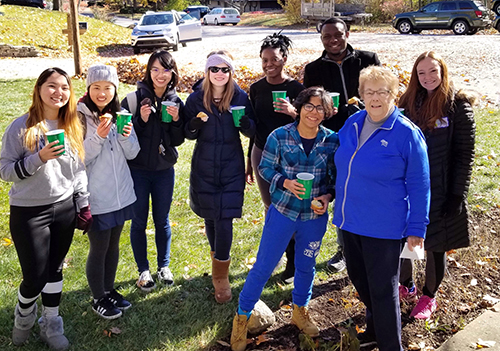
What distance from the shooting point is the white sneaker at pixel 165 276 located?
4199 mm

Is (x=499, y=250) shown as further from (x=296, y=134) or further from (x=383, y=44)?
(x=383, y=44)

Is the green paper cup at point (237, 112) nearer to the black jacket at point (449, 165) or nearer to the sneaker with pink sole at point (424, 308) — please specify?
the black jacket at point (449, 165)

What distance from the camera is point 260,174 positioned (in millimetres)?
3400

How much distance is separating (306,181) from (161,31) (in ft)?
59.7

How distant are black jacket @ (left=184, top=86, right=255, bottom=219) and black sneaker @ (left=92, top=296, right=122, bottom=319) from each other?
3.27 ft

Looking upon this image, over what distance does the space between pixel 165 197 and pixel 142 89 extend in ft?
2.97

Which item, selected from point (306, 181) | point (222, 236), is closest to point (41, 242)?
point (222, 236)

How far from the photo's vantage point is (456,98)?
132 inches

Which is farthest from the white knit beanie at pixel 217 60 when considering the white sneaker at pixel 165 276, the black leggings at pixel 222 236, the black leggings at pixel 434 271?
the black leggings at pixel 434 271

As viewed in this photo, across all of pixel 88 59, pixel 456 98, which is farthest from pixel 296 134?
pixel 88 59

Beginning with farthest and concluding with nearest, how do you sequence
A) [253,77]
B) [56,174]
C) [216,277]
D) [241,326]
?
[253,77], [216,277], [241,326], [56,174]

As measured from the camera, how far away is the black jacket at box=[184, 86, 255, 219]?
3.72m

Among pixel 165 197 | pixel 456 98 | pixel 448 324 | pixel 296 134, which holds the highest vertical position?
pixel 456 98

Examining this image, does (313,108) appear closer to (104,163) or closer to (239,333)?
(104,163)
